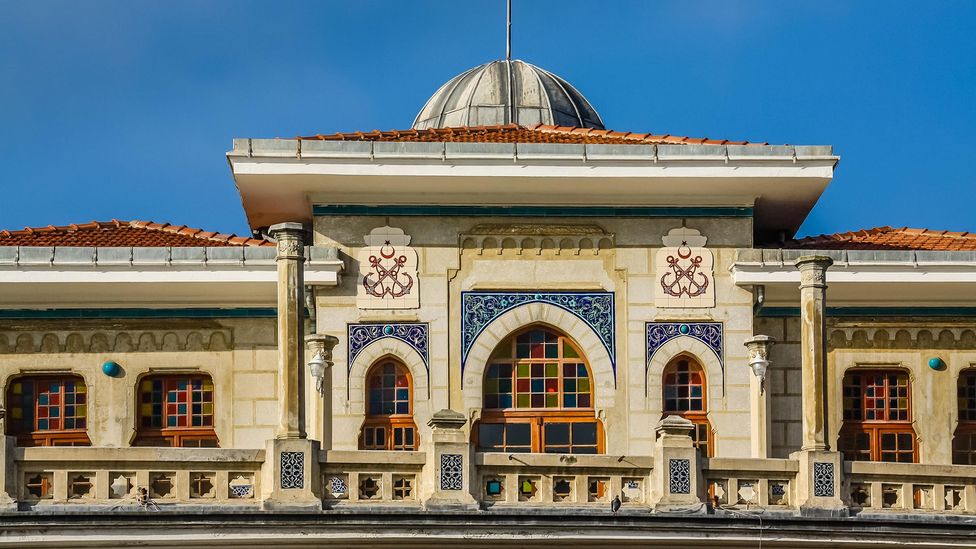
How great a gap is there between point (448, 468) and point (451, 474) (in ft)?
0.26

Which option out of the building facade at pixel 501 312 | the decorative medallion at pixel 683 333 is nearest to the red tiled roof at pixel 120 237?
the building facade at pixel 501 312

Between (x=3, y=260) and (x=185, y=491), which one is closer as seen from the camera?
(x=185, y=491)

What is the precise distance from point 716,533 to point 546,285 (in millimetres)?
6483

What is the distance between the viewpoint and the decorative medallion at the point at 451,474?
80.6 ft

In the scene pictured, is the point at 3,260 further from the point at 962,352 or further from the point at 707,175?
the point at 962,352

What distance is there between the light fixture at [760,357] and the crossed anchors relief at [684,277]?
5.18ft

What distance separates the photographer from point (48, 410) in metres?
30.9

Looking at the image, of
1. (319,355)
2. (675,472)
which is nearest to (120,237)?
(319,355)

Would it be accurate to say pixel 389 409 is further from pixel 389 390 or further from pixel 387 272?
pixel 387 272

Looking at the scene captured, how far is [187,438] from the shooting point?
30641mm

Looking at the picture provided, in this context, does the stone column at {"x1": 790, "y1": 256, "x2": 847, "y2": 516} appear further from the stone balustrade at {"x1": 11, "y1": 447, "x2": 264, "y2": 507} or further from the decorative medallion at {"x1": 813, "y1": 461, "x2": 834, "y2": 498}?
the stone balustrade at {"x1": 11, "y1": 447, "x2": 264, "y2": 507}

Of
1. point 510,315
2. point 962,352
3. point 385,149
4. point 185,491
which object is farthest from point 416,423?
point 962,352

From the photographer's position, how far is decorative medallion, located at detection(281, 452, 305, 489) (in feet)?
80.1

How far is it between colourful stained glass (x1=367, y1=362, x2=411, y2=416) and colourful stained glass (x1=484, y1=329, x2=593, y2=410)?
1173 mm
